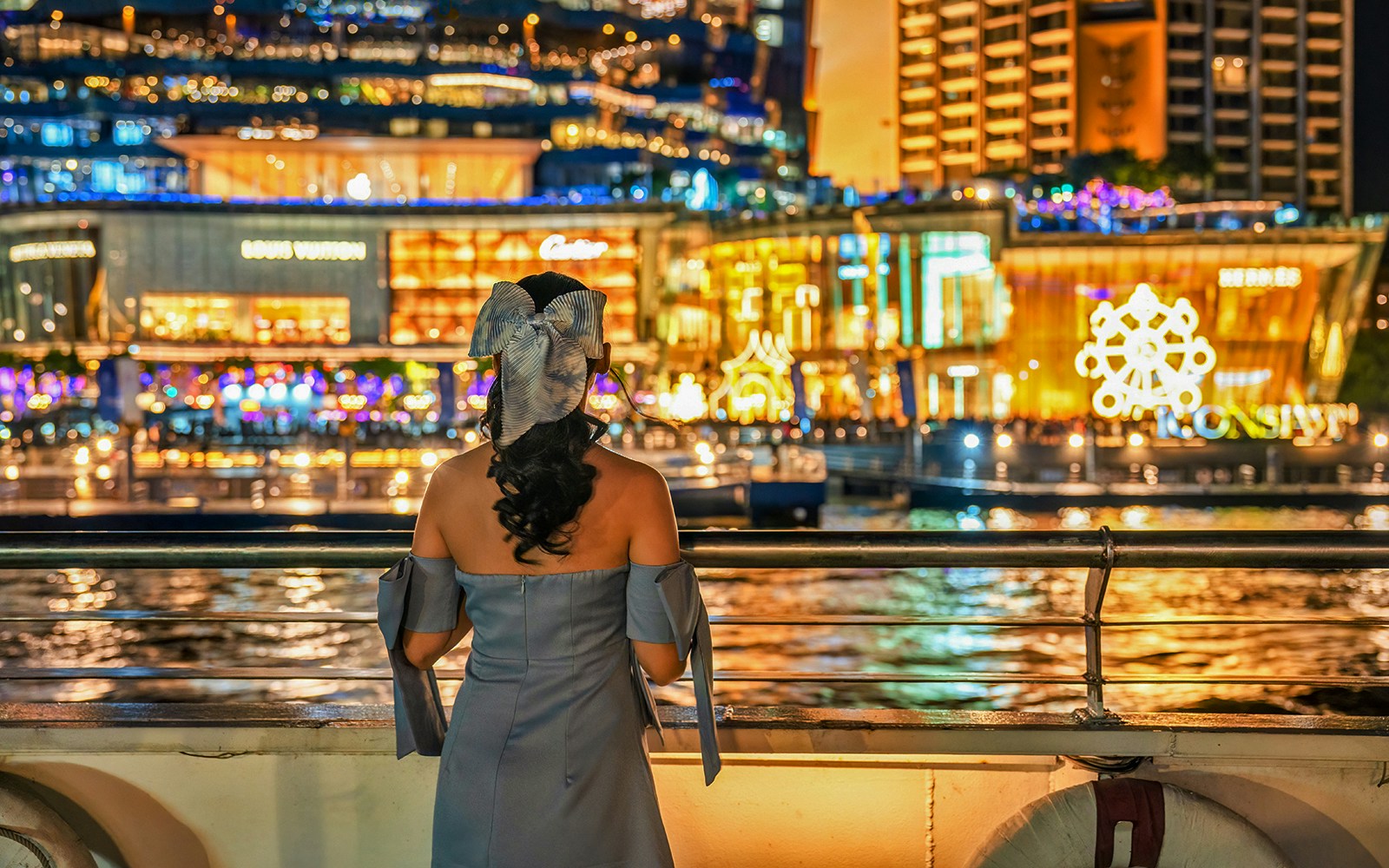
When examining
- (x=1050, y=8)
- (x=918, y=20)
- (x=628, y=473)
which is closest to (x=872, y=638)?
(x=628, y=473)

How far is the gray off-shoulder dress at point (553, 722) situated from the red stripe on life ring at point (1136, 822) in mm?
1529

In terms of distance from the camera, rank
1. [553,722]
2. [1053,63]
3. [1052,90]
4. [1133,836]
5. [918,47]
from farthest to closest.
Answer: [918,47] → [1052,90] → [1053,63] → [1133,836] → [553,722]

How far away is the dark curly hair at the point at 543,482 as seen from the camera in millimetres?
3066

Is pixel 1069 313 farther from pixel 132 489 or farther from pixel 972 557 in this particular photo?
pixel 972 557

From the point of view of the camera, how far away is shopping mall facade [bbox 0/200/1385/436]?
196 ft

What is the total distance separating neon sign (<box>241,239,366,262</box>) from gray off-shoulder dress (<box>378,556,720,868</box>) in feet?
242

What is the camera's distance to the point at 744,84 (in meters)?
91.6

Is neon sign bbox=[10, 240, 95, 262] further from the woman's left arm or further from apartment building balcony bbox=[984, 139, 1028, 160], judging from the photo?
the woman's left arm

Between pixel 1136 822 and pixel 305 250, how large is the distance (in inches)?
2920

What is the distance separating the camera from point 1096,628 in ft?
14.5

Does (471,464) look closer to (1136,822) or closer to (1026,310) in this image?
(1136,822)

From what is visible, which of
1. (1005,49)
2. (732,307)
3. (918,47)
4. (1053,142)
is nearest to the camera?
(732,307)

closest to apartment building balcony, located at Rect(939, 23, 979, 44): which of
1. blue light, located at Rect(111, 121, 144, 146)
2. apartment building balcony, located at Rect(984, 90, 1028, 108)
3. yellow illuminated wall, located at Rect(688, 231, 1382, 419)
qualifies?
apartment building balcony, located at Rect(984, 90, 1028, 108)

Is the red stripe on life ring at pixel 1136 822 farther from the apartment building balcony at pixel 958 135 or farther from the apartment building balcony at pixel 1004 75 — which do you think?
the apartment building balcony at pixel 958 135
